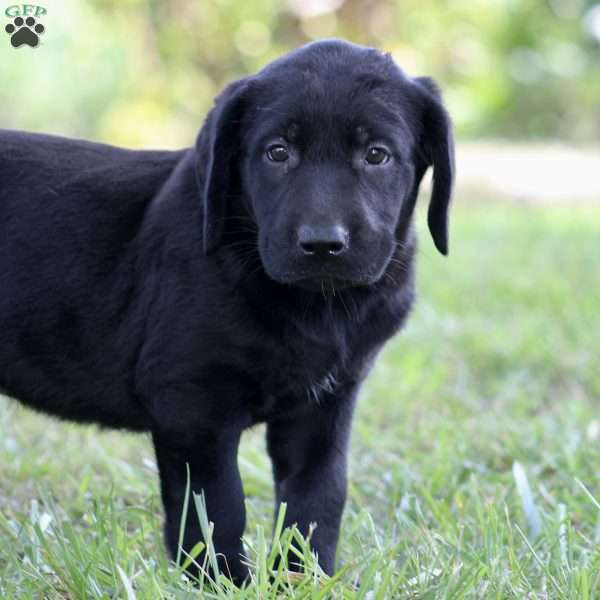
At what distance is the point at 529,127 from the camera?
60.3ft

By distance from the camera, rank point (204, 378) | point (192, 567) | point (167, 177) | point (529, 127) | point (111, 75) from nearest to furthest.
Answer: point (204, 378)
point (192, 567)
point (167, 177)
point (111, 75)
point (529, 127)

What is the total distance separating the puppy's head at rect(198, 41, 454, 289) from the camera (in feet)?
7.68

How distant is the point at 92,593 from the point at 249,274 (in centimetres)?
77

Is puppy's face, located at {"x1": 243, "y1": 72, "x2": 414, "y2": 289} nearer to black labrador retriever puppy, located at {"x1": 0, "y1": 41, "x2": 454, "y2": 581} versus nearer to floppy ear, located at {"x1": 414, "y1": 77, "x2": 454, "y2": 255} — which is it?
black labrador retriever puppy, located at {"x1": 0, "y1": 41, "x2": 454, "y2": 581}

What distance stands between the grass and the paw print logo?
4.06ft

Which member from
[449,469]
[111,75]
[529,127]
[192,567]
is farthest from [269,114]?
[529,127]

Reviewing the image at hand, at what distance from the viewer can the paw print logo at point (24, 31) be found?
3.70 metres

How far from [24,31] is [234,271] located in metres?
1.96

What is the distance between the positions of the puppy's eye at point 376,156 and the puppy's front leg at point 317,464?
22.3 inches

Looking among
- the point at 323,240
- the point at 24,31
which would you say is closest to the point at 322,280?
the point at 323,240

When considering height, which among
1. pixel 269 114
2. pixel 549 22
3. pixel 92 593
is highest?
pixel 269 114

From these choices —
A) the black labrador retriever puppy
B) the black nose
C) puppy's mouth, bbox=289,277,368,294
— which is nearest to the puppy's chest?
the black labrador retriever puppy

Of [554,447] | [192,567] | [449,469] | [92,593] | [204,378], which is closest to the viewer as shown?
[92,593]

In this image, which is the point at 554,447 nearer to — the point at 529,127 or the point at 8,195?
the point at 8,195
